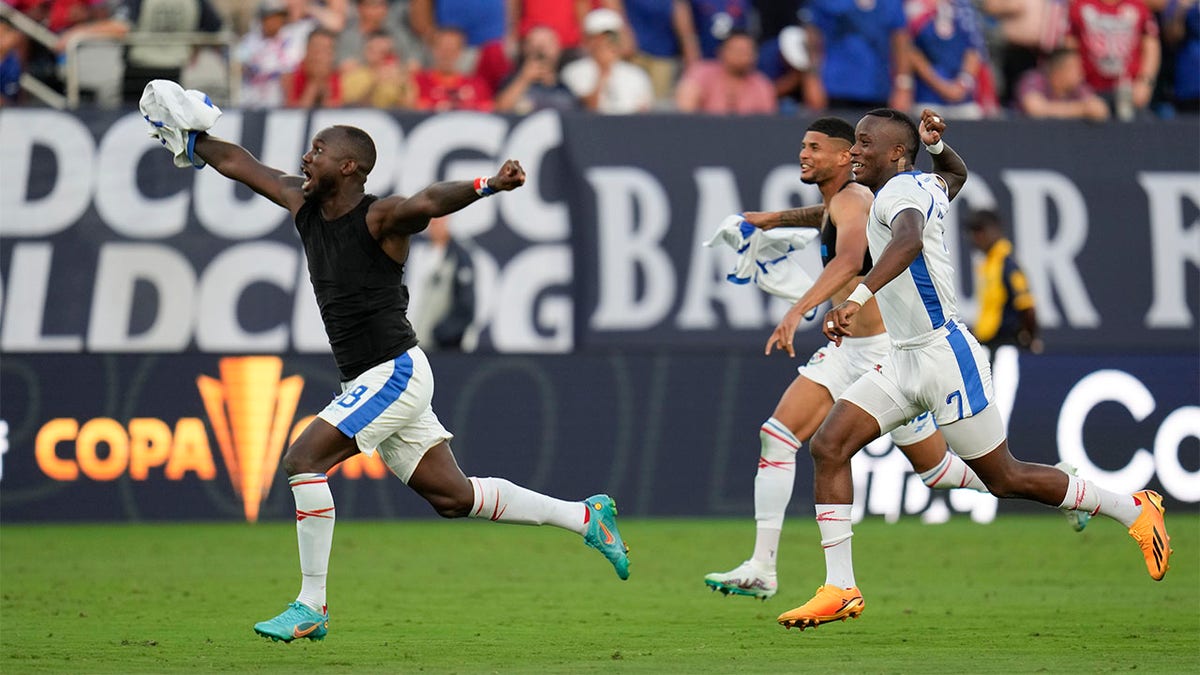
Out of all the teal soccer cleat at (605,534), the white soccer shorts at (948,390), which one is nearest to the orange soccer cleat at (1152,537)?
the white soccer shorts at (948,390)

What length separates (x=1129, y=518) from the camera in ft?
30.5

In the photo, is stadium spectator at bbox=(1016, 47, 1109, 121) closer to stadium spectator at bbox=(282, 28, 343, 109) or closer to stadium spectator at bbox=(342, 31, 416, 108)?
stadium spectator at bbox=(342, 31, 416, 108)

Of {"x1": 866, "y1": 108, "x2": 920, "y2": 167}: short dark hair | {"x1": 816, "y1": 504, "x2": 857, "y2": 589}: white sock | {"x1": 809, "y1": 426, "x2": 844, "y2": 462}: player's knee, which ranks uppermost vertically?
{"x1": 866, "y1": 108, "x2": 920, "y2": 167}: short dark hair

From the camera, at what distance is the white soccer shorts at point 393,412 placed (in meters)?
8.65

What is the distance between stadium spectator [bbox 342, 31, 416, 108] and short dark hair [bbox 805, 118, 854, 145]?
26.8 feet

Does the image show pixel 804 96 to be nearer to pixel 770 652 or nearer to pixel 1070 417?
pixel 1070 417

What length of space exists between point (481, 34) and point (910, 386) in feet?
33.0

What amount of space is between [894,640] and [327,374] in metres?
7.05

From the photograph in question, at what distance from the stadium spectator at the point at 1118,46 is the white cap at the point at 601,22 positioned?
4.78m

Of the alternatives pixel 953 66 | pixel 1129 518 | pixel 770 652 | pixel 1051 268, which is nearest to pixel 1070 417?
pixel 1051 268

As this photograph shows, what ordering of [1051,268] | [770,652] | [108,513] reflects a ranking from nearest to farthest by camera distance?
[770,652] → [108,513] → [1051,268]

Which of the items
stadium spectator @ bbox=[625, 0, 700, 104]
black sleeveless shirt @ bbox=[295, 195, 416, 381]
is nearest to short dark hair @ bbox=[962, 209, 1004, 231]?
stadium spectator @ bbox=[625, 0, 700, 104]

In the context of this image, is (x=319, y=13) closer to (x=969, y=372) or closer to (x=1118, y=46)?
(x=1118, y=46)

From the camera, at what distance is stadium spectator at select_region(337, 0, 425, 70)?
58.2 ft
